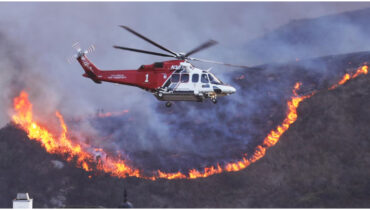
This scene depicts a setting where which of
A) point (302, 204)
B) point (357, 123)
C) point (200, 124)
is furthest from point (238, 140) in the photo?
point (357, 123)

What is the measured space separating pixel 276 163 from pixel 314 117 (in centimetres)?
913

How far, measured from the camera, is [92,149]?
80.1m

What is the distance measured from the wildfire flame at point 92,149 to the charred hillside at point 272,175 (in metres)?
1.12

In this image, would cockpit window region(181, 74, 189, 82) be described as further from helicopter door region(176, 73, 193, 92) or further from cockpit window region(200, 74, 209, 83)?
cockpit window region(200, 74, 209, 83)

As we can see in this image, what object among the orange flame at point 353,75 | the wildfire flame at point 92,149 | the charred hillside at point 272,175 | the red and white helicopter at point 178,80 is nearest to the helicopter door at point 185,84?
the red and white helicopter at point 178,80

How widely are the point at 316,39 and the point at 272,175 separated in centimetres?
3006

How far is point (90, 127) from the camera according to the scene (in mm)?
81688

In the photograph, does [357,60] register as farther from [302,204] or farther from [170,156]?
[170,156]

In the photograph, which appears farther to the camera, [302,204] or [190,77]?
[302,204]

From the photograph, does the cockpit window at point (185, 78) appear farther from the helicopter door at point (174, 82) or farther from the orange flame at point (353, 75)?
the orange flame at point (353, 75)

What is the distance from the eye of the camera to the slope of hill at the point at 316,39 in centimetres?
9950

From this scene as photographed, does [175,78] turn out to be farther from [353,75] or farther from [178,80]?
[353,75]

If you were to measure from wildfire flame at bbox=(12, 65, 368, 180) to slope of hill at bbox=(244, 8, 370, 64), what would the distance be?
14.6 metres

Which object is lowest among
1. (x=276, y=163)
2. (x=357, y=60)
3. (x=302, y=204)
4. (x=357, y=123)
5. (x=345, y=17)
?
(x=302, y=204)
